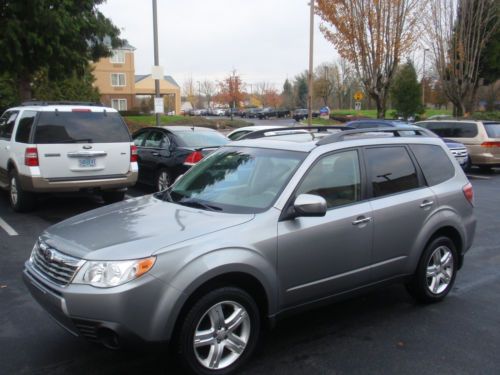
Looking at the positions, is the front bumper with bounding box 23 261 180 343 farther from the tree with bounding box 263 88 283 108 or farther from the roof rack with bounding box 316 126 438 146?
the tree with bounding box 263 88 283 108

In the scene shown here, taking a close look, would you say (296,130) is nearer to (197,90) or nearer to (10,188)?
(10,188)

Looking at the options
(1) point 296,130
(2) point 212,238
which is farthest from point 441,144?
(2) point 212,238

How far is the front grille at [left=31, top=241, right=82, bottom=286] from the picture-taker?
3.35 metres

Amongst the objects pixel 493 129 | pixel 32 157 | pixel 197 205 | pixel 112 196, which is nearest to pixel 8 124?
pixel 32 157

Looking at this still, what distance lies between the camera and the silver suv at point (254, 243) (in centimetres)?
323

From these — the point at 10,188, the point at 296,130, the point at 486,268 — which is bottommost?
the point at 486,268

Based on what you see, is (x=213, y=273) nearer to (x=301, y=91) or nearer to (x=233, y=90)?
(x=233, y=90)

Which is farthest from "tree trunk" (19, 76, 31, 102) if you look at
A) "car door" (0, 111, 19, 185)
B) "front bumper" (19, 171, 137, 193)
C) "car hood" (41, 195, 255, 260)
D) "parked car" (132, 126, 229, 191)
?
"car hood" (41, 195, 255, 260)

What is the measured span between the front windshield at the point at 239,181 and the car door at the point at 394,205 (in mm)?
817

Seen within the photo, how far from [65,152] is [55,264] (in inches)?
207

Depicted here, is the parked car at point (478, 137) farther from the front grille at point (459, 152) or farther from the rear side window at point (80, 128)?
the rear side window at point (80, 128)

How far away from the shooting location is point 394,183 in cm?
470

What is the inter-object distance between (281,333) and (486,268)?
3.28 meters

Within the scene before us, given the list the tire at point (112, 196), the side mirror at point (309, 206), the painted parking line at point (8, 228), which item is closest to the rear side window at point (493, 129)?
the tire at point (112, 196)
